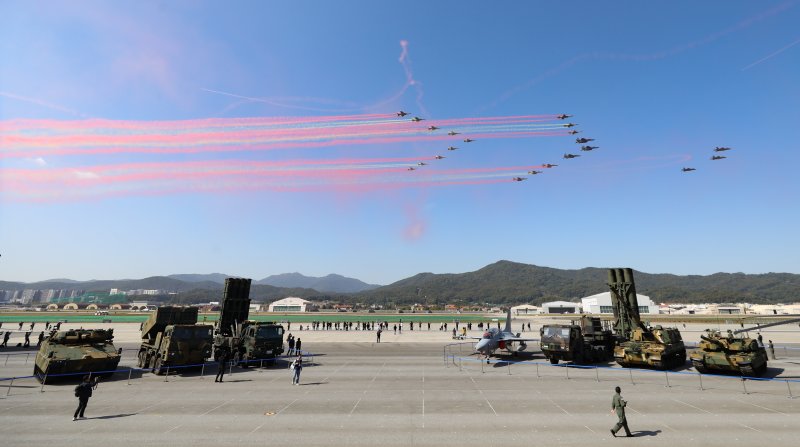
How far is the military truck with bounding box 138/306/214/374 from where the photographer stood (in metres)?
20.3

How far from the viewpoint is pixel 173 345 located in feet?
66.8

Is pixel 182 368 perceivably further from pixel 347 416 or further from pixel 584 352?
pixel 584 352

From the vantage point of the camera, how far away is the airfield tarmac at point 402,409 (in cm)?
1073

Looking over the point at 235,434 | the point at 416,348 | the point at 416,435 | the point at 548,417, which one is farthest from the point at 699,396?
the point at 416,348

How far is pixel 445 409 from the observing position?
1366 centimetres

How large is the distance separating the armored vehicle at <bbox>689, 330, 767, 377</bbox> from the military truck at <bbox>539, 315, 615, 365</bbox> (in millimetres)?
5629

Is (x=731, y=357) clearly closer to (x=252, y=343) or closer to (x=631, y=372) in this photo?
(x=631, y=372)

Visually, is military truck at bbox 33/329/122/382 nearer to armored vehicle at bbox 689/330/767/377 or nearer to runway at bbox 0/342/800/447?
runway at bbox 0/342/800/447

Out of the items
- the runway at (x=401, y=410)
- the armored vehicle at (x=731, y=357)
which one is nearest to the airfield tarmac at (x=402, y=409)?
the runway at (x=401, y=410)

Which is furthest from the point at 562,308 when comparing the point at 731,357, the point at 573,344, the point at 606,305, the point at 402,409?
the point at 402,409

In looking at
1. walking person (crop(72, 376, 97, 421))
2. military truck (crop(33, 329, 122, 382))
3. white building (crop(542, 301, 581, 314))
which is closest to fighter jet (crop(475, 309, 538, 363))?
walking person (crop(72, 376, 97, 421))

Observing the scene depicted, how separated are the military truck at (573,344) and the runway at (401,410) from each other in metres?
1.86

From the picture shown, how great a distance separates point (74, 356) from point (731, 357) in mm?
34513

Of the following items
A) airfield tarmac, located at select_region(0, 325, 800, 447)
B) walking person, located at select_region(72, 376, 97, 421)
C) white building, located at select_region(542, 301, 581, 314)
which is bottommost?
airfield tarmac, located at select_region(0, 325, 800, 447)
